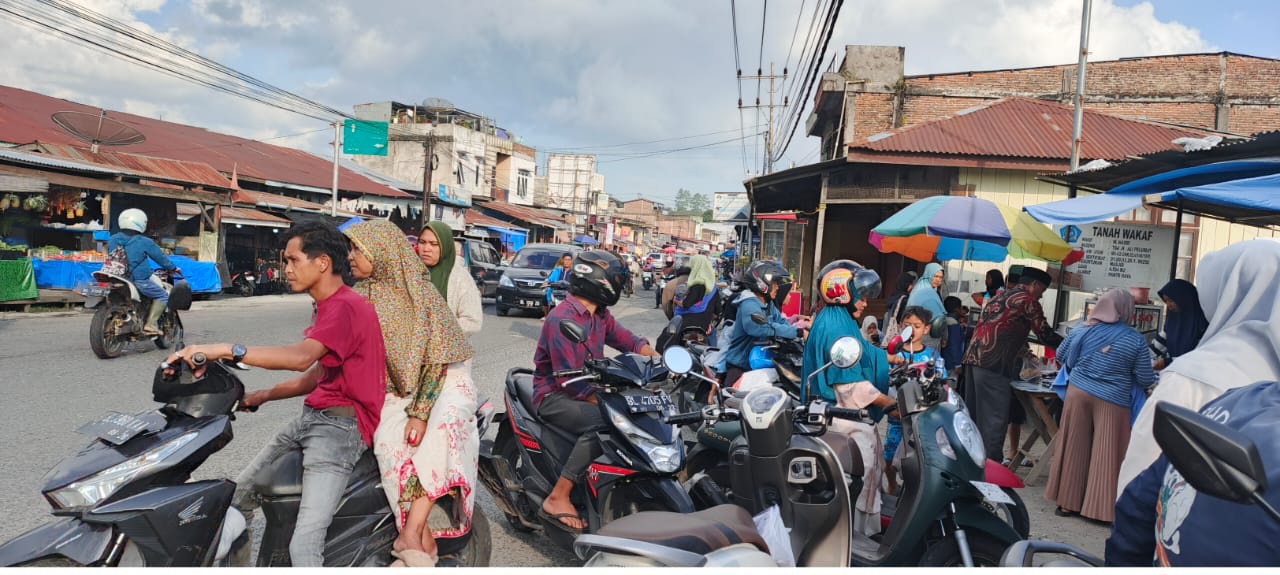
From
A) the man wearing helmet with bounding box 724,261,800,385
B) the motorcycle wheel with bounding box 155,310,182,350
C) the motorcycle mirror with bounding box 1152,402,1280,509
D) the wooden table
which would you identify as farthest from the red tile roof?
the motorcycle mirror with bounding box 1152,402,1280,509

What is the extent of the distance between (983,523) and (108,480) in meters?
3.09

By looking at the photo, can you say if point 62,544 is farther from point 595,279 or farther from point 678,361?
point 595,279

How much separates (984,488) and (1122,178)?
6.18 metres

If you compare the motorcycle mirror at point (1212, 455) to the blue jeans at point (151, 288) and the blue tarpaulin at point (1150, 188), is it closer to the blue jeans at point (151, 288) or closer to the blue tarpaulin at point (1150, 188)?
the blue tarpaulin at point (1150, 188)

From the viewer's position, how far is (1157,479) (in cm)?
176

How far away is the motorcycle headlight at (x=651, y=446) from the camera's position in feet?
11.7

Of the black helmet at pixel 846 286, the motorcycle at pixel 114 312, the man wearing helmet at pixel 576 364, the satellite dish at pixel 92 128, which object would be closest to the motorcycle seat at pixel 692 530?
the man wearing helmet at pixel 576 364

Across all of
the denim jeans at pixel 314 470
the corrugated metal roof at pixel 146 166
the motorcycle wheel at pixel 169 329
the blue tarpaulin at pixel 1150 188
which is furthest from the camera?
the corrugated metal roof at pixel 146 166

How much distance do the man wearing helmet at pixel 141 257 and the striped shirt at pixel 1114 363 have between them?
945 cm

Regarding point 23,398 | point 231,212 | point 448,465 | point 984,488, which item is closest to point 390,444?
point 448,465

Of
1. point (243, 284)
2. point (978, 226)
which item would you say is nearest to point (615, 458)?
point (978, 226)

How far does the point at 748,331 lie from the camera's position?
19.0 ft

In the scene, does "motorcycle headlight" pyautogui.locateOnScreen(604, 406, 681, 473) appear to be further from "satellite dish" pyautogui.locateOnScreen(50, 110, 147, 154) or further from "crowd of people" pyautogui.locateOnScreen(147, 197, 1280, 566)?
"satellite dish" pyautogui.locateOnScreen(50, 110, 147, 154)

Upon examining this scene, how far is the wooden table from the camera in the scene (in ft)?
20.2
